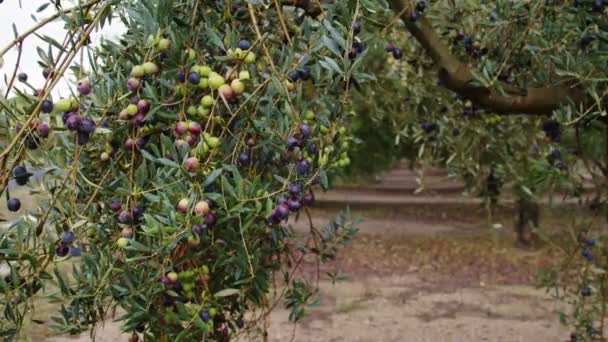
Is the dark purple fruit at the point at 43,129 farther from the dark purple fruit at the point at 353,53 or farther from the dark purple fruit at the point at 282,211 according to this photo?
the dark purple fruit at the point at 353,53

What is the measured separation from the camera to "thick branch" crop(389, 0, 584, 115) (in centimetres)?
293

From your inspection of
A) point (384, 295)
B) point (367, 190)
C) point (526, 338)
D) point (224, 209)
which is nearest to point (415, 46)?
point (526, 338)

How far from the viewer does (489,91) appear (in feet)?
9.77

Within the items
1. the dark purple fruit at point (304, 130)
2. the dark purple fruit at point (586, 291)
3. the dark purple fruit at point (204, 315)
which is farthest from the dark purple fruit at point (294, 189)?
the dark purple fruit at point (586, 291)

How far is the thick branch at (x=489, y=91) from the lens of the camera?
2.93 meters

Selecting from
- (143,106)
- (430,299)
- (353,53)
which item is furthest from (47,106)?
(430,299)

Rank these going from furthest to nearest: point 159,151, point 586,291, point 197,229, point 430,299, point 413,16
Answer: point 430,299 < point 586,291 < point 413,16 < point 159,151 < point 197,229

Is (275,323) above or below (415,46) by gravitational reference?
below

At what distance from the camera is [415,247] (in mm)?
13008

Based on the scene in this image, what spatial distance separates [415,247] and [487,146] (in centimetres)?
848

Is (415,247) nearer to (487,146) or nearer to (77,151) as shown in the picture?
(487,146)

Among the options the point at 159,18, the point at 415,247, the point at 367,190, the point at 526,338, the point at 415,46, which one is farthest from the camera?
the point at 367,190

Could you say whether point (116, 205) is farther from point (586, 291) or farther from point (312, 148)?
point (586, 291)

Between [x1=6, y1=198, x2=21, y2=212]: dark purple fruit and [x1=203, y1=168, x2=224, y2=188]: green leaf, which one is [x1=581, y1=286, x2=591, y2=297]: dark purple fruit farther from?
[x1=6, y1=198, x2=21, y2=212]: dark purple fruit
